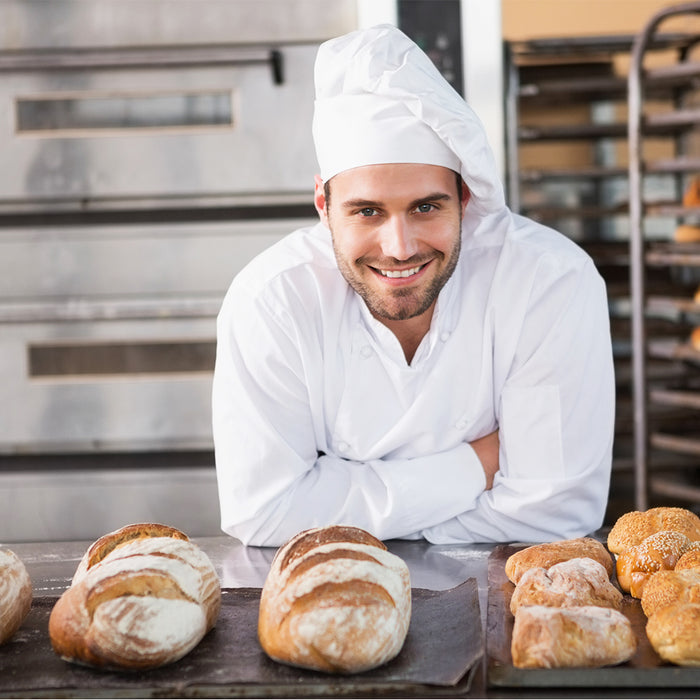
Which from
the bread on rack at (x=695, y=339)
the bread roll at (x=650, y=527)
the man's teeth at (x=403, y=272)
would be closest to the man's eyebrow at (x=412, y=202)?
the man's teeth at (x=403, y=272)

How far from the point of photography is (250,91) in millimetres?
A: 2643

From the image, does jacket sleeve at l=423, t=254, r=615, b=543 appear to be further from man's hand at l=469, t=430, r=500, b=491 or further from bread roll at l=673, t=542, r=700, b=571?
bread roll at l=673, t=542, r=700, b=571

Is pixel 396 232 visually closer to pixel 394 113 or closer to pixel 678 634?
pixel 394 113

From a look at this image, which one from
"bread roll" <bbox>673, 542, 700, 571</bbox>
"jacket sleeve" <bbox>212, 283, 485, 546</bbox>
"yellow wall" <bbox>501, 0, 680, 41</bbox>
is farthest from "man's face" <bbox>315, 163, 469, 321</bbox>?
"yellow wall" <bbox>501, 0, 680, 41</bbox>

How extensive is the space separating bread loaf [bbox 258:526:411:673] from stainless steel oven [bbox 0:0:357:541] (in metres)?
1.83

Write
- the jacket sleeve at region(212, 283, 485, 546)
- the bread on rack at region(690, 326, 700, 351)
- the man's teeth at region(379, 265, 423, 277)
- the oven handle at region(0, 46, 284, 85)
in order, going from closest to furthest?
the jacket sleeve at region(212, 283, 485, 546), the man's teeth at region(379, 265, 423, 277), the oven handle at region(0, 46, 284, 85), the bread on rack at region(690, 326, 700, 351)

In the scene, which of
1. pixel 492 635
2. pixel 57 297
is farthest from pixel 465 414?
pixel 57 297

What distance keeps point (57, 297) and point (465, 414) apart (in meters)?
1.49

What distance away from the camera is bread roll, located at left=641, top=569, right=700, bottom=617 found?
91cm

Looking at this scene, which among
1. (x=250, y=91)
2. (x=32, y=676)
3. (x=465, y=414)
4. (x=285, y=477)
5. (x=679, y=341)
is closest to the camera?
(x=32, y=676)

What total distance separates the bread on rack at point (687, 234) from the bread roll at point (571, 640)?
2525 millimetres

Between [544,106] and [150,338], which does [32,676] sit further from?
[544,106]

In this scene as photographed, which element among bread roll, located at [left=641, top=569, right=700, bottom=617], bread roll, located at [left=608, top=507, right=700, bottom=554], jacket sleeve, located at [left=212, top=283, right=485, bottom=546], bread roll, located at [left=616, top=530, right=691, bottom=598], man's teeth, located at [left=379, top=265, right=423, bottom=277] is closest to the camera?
bread roll, located at [left=641, top=569, right=700, bottom=617]

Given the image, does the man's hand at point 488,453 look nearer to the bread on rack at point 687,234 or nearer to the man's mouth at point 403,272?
the man's mouth at point 403,272
